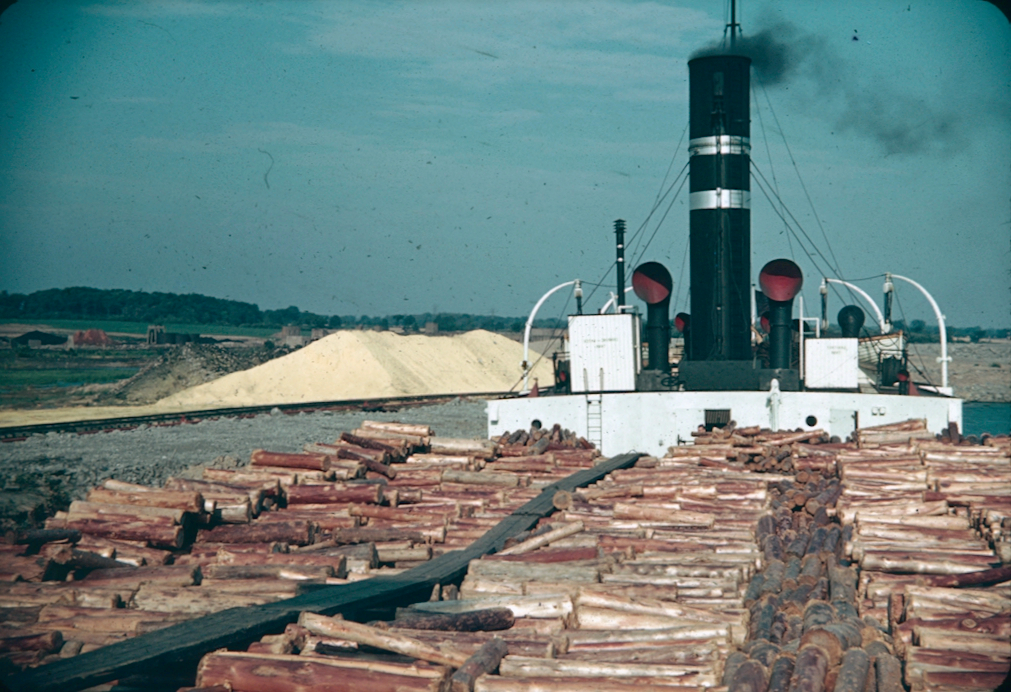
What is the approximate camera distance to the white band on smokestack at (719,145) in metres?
27.7

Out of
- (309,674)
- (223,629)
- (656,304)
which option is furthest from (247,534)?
(656,304)

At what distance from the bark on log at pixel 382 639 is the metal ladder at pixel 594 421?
19.1m

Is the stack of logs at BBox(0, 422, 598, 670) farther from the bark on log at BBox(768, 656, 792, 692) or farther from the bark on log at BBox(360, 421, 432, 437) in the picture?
the bark on log at BBox(768, 656, 792, 692)

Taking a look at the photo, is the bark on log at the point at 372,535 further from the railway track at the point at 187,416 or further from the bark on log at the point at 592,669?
Answer: the railway track at the point at 187,416

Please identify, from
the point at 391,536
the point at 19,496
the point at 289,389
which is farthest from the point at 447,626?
the point at 289,389

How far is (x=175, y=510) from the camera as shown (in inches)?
515

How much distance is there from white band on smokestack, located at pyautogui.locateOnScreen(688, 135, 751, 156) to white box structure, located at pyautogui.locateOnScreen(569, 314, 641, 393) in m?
5.50

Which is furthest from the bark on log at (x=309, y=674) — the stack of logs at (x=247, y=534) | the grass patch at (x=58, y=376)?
the grass patch at (x=58, y=376)

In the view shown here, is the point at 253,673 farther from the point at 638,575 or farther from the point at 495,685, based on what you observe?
the point at 638,575

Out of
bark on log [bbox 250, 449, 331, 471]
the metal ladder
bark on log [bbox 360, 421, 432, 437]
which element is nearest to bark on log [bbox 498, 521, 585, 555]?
bark on log [bbox 250, 449, 331, 471]

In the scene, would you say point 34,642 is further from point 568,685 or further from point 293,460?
point 293,460

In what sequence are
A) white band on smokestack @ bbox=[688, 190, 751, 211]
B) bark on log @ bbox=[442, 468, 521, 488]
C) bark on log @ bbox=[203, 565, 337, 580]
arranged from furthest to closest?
white band on smokestack @ bbox=[688, 190, 751, 211]
bark on log @ bbox=[442, 468, 521, 488]
bark on log @ bbox=[203, 565, 337, 580]

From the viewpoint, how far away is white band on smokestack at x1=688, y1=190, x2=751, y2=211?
28000mm

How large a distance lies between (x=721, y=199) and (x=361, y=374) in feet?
135
